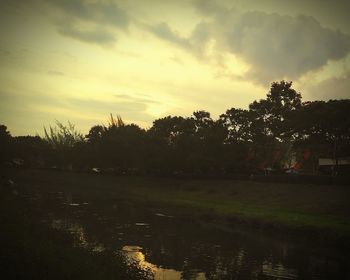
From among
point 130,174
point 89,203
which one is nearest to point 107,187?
point 130,174

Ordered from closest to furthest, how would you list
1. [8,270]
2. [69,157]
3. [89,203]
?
[8,270] < [89,203] < [69,157]

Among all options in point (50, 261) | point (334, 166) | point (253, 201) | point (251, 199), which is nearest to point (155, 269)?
point (50, 261)

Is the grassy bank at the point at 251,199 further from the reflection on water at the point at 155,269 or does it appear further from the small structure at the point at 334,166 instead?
the reflection on water at the point at 155,269

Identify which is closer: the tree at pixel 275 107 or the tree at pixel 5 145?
the tree at pixel 275 107

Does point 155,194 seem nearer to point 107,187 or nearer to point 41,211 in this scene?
point 107,187

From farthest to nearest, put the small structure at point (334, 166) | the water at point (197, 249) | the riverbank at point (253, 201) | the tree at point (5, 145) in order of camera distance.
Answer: the tree at point (5, 145) < the small structure at point (334, 166) < the riverbank at point (253, 201) < the water at point (197, 249)

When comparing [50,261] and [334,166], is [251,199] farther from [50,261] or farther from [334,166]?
[50,261]

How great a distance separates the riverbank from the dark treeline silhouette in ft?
18.0

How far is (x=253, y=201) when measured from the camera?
51.7 metres

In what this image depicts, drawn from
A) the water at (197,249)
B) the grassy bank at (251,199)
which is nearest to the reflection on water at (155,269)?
the water at (197,249)

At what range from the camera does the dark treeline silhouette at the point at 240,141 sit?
6345 cm

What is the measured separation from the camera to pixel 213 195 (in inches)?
2370

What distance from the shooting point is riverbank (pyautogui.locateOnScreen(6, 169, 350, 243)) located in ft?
113

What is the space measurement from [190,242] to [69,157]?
262 ft
